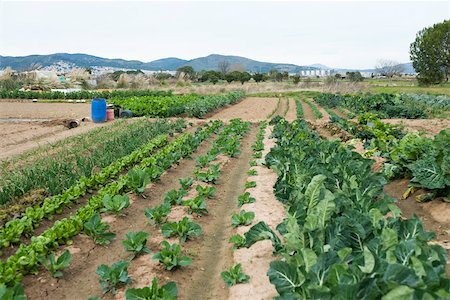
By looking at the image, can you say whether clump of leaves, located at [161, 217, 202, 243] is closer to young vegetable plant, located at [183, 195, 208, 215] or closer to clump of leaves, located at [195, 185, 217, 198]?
young vegetable plant, located at [183, 195, 208, 215]

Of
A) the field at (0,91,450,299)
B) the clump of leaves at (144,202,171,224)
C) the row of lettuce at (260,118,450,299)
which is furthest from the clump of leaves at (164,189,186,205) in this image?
the row of lettuce at (260,118,450,299)

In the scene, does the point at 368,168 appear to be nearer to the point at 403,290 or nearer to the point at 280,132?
the point at 403,290

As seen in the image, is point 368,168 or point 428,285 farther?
point 368,168

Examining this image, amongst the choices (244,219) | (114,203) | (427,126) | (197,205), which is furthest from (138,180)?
(427,126)

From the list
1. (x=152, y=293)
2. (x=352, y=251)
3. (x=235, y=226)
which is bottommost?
(x=235, y=226)

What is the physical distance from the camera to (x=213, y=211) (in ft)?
20.7

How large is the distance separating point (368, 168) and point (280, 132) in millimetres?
6083

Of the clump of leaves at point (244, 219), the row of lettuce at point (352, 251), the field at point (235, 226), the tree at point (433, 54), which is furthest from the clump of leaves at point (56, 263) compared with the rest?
the tree at point (433, 54)

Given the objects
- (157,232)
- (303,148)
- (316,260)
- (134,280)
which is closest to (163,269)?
(134,280)

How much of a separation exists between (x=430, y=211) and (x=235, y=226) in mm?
2927

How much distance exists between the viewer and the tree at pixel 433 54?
49.5 m

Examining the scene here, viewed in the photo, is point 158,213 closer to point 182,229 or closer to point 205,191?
point 182,229

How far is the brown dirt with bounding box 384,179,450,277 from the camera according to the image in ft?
16.8

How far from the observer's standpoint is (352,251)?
326 centimetres
